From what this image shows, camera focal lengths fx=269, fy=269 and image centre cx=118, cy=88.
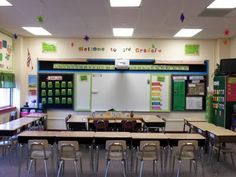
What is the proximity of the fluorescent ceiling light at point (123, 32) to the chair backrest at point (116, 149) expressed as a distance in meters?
4.13

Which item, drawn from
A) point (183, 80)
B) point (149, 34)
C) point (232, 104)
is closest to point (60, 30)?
point (149, 34)

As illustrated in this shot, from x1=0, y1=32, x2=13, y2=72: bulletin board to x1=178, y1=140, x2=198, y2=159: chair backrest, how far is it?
5.83 meters

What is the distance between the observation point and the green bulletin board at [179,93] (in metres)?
9.17

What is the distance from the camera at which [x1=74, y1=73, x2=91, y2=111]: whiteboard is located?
9.16 meters

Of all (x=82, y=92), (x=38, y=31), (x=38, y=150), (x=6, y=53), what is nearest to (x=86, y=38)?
(x=38, y=31)

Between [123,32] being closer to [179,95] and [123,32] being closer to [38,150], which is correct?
[179,95]

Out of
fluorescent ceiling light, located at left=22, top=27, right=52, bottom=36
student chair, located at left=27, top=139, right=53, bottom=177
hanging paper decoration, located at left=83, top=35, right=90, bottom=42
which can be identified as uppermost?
fluorescent ceiling light, located at left=22, top=27, right=52, bottom=36

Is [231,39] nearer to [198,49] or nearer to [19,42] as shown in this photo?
[198,49]

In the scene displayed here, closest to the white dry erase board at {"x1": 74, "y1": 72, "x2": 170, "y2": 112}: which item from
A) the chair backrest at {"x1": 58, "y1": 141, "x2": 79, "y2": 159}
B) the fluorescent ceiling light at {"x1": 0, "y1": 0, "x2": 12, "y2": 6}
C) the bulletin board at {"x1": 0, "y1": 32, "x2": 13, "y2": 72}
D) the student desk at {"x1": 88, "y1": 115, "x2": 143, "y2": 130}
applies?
the student desk at {"x1": 88, "y1": 115, "x2": 143, "y2": 130}

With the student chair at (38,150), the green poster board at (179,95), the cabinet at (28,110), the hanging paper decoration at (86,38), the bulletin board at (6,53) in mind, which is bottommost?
the student chair at (38,150)

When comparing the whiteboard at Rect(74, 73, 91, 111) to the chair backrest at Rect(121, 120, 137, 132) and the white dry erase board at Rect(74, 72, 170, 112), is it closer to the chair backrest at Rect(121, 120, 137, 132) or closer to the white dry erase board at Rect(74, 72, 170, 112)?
the white dry erase board at Rect(74, 72, 170, 112)

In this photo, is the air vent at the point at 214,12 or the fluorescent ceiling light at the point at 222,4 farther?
the air vent at the point at 214,12

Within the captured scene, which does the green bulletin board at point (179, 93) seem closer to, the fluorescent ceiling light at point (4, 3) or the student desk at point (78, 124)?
the student desk at point (78, 124)

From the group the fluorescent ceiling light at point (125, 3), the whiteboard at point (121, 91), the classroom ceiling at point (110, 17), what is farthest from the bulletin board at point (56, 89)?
the fluorescent ceiling light at point (125, 3)
